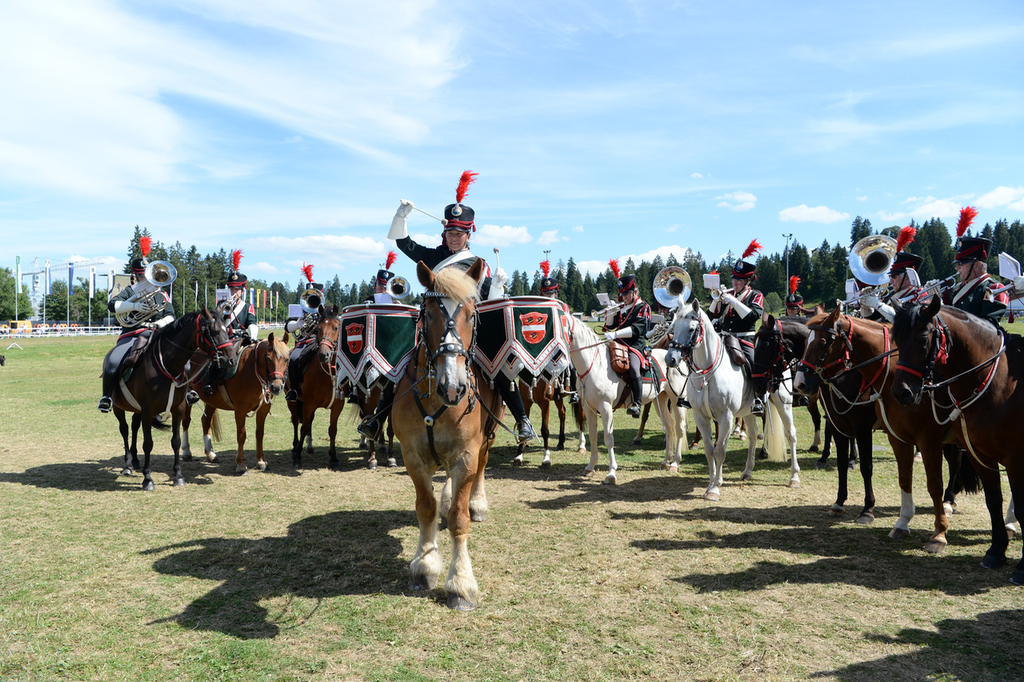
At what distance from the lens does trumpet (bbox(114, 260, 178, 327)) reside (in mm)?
10281

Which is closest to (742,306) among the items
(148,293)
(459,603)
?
(459,603)

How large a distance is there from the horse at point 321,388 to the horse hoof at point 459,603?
6.01 metres

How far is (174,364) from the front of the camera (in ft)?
30.7

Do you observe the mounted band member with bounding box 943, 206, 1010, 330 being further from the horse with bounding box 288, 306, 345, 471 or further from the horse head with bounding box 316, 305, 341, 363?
the horse with bounding box 288, 306, 345, 471

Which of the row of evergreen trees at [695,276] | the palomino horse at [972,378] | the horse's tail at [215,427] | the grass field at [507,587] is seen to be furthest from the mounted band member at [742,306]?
the row of evergreen trees at [695,276]

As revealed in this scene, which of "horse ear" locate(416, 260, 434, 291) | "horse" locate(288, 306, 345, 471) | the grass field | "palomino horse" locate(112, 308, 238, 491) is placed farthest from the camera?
"horse" locate(288, 306, 345, 471)

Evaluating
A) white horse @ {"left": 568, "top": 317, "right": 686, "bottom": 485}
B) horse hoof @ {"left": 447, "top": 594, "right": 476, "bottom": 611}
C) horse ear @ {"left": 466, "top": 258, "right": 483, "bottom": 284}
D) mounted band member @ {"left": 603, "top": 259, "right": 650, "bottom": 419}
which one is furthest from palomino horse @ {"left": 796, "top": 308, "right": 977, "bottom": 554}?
horse hoof @ {"left": 447, "top": 594, "right": 476, "bottom": 611}

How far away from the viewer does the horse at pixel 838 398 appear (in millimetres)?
7539

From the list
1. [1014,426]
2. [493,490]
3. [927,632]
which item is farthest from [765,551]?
[493,490]

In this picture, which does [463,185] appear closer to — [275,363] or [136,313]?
[275,363]

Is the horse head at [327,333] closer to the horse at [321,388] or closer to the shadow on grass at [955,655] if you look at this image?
the horse at [321,388]

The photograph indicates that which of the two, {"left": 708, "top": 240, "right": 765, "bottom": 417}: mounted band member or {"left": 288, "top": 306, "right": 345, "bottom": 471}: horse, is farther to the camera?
{"left": 288, "top": 306, "right": 345, "bottom": 471}: horse

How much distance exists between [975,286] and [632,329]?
5084mm

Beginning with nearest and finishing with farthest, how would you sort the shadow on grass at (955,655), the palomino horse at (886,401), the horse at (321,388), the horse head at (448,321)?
the shadow on grass at (955,655)
the horse head at (448,321)
the palomino horse at (886,401)
the horse at (321,388)
